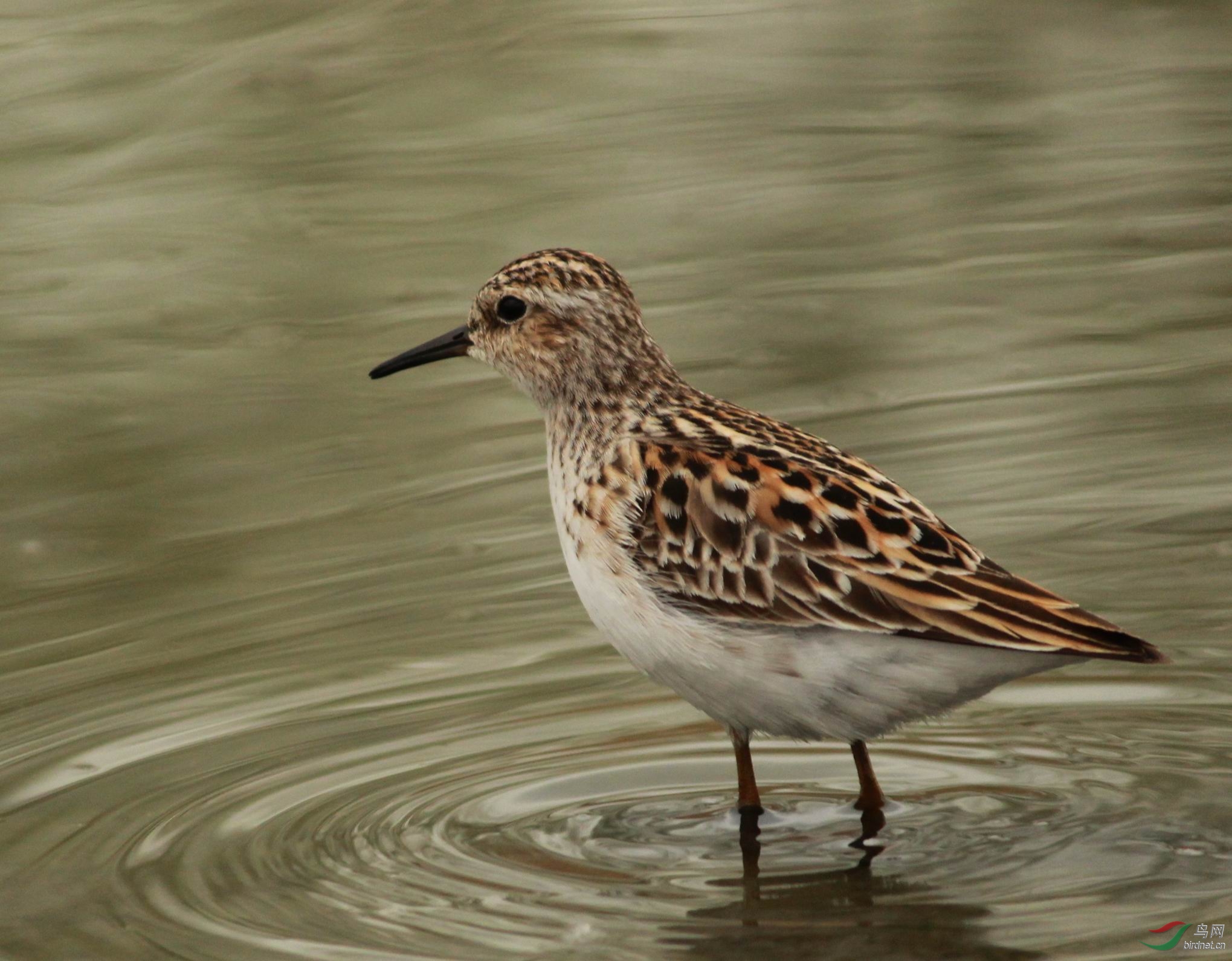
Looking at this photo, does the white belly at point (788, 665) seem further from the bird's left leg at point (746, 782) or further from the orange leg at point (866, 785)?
the orange leg at point (866, 785)

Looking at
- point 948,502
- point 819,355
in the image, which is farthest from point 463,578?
point 819,355

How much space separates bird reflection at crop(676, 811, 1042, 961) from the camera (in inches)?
278

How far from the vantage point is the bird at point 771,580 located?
7.34m

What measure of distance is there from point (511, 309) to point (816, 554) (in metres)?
2.01

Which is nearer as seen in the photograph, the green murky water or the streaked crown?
the green murky water

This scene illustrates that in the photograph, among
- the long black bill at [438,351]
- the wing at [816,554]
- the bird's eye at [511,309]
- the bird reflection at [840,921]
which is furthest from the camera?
the long black bill at [438,351]

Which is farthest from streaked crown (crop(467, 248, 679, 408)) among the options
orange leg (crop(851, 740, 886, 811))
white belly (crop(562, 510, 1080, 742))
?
orange leg (crop(851, 740, 886, 811))

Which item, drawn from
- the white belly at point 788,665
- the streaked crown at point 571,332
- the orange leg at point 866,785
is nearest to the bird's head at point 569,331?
the streaked crown at point 571,332

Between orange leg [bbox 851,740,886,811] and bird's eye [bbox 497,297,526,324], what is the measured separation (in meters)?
2.26

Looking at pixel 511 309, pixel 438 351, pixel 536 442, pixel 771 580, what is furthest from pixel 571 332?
pixel 536 442

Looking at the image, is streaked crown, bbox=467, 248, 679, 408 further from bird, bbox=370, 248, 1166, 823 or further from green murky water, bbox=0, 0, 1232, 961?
green murky water, bbox=0, 0, 1232, 961

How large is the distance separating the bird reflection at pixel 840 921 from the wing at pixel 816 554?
867 millimetres

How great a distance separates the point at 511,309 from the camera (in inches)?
356

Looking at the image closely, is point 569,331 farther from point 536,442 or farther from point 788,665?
point 536,442
